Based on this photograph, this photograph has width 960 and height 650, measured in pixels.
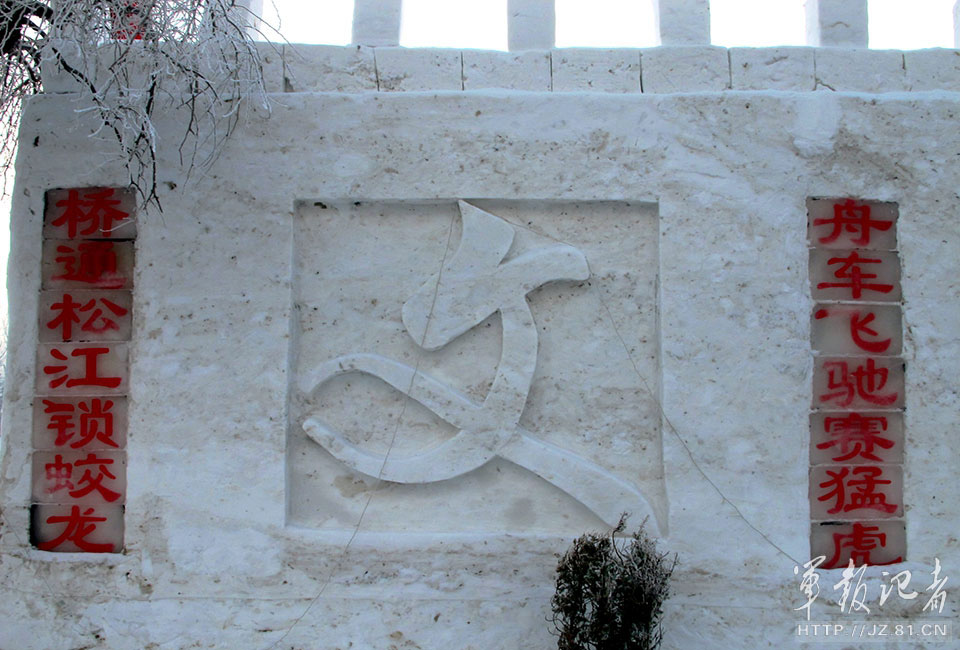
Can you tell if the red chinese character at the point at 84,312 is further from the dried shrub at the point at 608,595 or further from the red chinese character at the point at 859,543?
the red chinese character at the point at 859,543

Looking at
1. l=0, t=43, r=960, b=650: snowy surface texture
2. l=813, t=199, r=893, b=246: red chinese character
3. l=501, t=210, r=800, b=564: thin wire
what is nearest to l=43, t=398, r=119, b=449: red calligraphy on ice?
l=0, t=43, r=960, b=650: snowy surface texture

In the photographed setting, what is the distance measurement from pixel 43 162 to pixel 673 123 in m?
2.32

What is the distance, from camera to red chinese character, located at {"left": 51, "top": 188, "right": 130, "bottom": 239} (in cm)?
307

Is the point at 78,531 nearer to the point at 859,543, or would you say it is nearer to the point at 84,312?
the point at 84,312

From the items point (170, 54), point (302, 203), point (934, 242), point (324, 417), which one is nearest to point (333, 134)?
point (302, 203)

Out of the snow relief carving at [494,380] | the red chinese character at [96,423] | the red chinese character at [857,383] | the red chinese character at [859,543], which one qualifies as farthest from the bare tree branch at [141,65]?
the red chinese character at [859,543]

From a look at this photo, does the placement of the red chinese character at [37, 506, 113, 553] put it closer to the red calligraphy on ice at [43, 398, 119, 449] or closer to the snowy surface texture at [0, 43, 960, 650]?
the snowy surface texture at [0, 43, 960, 650]

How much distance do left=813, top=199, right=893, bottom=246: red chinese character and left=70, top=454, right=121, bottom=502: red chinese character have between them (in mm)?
2715

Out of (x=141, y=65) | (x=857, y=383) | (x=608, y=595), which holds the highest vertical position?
(x=141, y=65)

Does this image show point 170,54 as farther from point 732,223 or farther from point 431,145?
point 732,223

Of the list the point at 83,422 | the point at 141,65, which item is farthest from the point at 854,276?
the point at 83,422

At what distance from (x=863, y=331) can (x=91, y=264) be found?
283cm

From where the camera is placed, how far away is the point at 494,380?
3.03 metres

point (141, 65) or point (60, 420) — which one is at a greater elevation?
point (141, 65)
